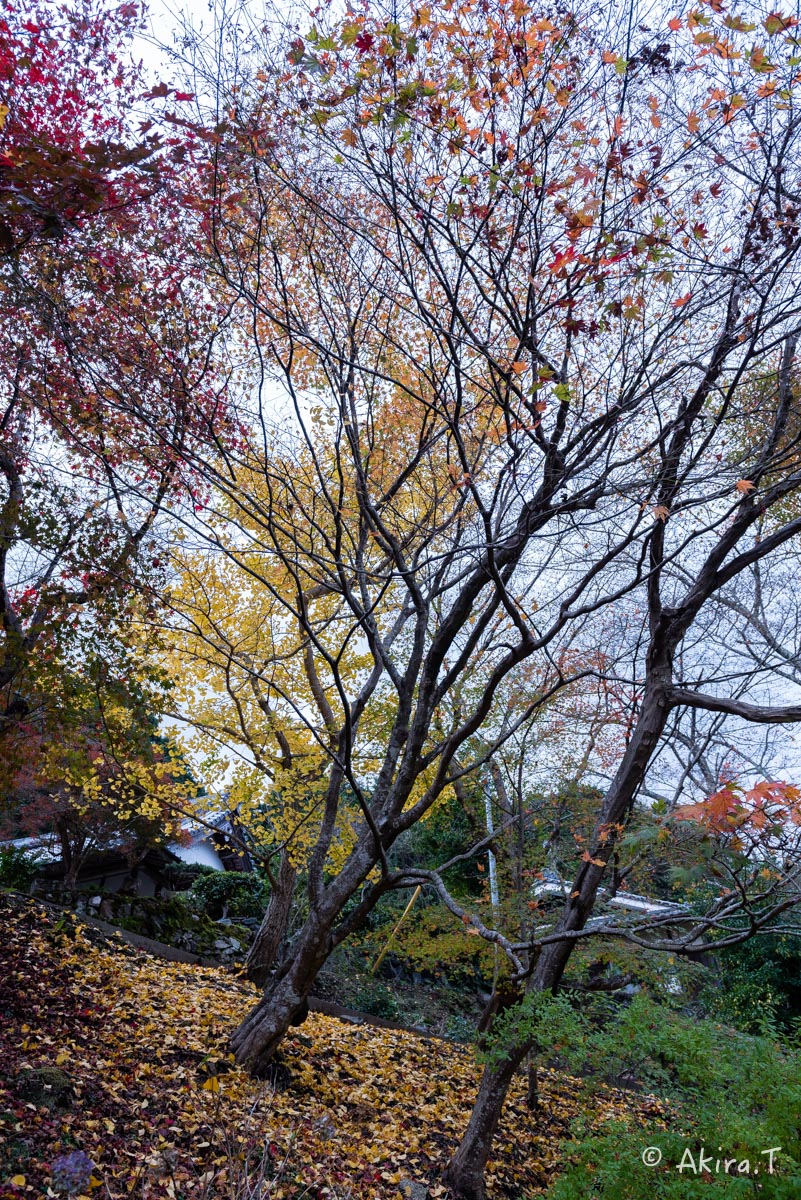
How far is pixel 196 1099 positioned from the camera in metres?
5.07

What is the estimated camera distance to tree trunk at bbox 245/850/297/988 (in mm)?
8719

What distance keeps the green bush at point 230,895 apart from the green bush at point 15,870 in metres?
4.74

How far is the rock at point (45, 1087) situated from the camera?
4.32m

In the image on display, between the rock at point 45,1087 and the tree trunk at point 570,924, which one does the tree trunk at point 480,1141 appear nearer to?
the tree trunk at point 570,924

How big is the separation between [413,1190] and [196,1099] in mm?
1653

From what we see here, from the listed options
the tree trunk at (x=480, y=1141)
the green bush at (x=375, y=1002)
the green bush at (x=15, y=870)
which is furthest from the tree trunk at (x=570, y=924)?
the green bush at (x=15, y=870)

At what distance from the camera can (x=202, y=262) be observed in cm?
484

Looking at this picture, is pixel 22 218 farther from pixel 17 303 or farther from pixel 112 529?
pixel 112 529

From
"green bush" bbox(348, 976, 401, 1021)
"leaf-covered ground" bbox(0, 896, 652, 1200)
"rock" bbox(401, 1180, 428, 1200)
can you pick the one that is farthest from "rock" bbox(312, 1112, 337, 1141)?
"green bush" bbox(348, 976, 401, 1021)

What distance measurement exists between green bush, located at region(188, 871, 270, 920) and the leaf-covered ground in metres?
7.11

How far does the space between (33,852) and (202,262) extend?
1474cm

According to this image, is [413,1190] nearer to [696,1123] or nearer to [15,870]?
[696,1123]

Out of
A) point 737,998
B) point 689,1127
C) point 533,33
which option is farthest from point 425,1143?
point 533,33

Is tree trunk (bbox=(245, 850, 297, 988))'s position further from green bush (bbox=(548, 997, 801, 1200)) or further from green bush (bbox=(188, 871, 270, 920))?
green bush (bbox=(188, 871, 270, 920))
